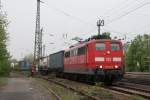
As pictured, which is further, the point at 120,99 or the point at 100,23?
→ the point at 100,23

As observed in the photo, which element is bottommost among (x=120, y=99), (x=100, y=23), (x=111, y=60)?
(x=120, y=99)

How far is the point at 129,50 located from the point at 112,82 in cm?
7729

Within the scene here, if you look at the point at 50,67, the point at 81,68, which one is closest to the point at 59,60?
the point at 50,67

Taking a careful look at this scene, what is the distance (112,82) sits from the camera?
28.8 metres

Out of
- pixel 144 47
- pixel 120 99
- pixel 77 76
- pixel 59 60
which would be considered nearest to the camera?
pixel 120 99

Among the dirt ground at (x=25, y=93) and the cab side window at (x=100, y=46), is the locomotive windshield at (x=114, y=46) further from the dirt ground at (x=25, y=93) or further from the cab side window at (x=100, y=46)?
the dirt ground at (x=25, y=93)

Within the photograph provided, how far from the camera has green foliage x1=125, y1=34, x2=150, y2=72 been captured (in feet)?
324

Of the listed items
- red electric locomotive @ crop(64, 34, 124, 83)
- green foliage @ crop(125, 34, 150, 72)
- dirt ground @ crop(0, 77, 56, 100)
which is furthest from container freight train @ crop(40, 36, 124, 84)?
green foliage @ crop(125, 34, 150, 72)

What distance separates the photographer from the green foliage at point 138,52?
324ft

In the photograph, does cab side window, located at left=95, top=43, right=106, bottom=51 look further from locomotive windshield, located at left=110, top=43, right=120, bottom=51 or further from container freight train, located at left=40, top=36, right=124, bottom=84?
locomotive windshield, located at left=110, top=43, right=120, bottom=51

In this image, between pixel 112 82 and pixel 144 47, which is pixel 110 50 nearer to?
pixel 112 82

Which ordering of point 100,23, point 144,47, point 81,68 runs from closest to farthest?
point 81,68 → point 100,23 → point 144,47

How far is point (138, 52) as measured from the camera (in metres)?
101

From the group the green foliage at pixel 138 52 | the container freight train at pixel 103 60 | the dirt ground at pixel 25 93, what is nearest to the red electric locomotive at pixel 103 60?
the container freight train at pixel 103 60
